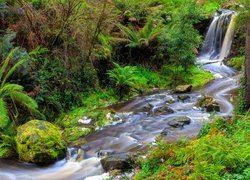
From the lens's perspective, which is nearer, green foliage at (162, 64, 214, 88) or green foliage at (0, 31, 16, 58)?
green foliage at (0, 31, 16, 58)

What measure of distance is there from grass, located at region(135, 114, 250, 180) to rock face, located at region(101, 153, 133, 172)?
37 cm

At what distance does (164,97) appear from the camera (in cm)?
1358

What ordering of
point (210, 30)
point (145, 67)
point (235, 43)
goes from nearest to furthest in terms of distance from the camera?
point (145, 67) < point (235, 43) < point (210, 30)

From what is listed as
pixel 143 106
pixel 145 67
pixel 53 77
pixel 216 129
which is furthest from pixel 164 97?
pixel 216 129

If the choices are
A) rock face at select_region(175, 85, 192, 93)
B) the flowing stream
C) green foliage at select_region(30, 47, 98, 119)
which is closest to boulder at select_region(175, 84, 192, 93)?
rock face at select_region(175, 85, 192, 93)

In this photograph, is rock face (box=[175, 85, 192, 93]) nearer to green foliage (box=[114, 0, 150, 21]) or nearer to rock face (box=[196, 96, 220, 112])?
rock face (box=[196, 96, 220, 112])

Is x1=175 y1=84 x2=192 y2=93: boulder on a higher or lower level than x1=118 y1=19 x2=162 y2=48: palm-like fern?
lower

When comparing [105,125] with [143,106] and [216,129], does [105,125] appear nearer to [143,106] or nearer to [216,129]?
[143,106]

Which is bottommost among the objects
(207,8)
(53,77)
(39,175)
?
(39,175)

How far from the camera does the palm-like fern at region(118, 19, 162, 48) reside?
15266 mm

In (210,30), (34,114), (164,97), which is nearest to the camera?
(34,114)

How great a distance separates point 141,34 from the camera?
1572cm

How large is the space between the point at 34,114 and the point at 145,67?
258 inches

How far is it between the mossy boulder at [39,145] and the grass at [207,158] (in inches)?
91.1
